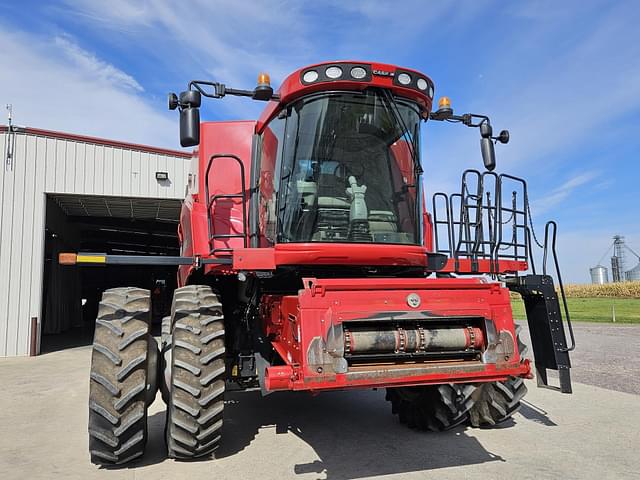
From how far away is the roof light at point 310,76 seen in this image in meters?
4.46

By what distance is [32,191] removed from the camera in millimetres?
12203

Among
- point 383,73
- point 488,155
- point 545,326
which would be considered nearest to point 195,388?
point 383,73

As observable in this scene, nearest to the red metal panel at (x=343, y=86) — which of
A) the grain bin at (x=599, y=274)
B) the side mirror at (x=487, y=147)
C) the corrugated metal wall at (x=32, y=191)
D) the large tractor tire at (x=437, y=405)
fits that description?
the side mirror at (x=487, y=147)

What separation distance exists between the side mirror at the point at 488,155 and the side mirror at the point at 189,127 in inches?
117

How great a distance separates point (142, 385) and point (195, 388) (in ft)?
1.53

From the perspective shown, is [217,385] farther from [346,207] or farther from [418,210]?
[418,210]

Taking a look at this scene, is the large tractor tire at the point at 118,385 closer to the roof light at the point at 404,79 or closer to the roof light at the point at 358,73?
the roof light at the point at 358,73

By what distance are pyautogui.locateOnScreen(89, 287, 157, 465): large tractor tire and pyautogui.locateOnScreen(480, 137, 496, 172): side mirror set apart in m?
3.76

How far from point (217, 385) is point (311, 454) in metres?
1.26

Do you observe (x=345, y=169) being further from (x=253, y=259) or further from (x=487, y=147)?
(x=487, y=147)

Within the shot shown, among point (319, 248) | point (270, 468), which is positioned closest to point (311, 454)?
point (270, 468)

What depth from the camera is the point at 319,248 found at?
4344mm

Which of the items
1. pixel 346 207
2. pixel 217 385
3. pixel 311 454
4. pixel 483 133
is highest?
pixel 483 133

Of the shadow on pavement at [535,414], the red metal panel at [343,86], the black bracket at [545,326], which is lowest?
the shadow on pavement at [535,414]
